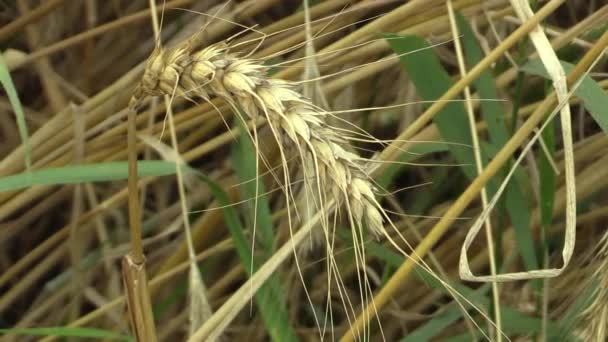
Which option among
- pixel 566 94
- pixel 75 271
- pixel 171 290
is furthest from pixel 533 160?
pixel 75 271

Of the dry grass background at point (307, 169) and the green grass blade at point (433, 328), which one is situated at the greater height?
the dry grass background at point (307, 169)

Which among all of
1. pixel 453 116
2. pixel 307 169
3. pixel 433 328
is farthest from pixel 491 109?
pixel 307 169

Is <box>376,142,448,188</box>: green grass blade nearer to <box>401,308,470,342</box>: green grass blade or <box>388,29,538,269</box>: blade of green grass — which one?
<box>388,29,538,269</box>: blade of green grass

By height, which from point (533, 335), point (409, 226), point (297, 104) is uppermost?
point (297, 104)

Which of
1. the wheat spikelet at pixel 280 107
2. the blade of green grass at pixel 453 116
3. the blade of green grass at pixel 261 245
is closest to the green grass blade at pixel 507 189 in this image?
the blade of green grass at pixel 453 116

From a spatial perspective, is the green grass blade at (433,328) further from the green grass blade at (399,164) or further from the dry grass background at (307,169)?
the green grass blade at (399,164)

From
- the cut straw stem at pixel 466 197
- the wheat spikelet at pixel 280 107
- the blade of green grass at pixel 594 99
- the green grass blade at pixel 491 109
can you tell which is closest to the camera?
the wheat spikelet at pixel 280 107

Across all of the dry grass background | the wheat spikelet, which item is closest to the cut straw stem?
the dry grass background

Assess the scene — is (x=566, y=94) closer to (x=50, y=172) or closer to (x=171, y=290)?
(x=50, y=172)
